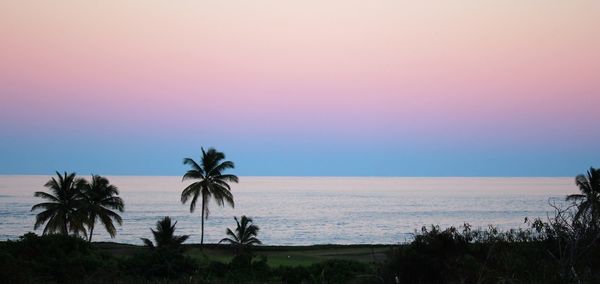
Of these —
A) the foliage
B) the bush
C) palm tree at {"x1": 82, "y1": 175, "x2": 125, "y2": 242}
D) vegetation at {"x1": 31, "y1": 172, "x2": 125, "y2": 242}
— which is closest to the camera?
the foliage

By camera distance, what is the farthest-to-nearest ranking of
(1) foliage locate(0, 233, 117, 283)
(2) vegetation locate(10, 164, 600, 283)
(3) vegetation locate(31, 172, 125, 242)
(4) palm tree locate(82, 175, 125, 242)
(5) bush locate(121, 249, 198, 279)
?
(4) palm tree locate(82, 175, 125, 242)
(3) vegetation locate(31, 172, 125, 242)
(5) bush locate(121, 249, 198, 279)
(1) foliage locate(0, 233, 117, 283)
(2) vegetation locate(10, 164, 600, 283)

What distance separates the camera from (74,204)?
185 feet

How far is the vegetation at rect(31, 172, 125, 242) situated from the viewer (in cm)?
5544

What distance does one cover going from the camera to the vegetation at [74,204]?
5544 cm

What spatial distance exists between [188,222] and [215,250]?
191 ft

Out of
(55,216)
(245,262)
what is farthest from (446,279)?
(55,216)

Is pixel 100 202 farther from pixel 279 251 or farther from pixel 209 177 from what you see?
pixel 279 251

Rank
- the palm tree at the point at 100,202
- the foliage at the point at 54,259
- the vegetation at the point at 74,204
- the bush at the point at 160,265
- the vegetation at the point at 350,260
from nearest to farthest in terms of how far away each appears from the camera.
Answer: the vegetation at the point at 350,260
the foliage at the point at 54,259
the bush at the point at 160,265
the vegetation at the point at 74,204
the palm tree at the point at 100,202

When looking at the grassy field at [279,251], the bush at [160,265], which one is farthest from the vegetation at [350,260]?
the grassy field at [279,251]

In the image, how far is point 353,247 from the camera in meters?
73.1

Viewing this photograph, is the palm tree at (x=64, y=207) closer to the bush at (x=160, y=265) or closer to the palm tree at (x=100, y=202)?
the palm tree at (x=100, y=202)

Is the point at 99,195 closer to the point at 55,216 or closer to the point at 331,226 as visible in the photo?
the point at 55,216

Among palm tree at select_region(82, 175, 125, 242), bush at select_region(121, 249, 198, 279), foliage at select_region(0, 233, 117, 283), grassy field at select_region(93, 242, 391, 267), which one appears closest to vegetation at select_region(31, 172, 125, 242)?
palm tree at select_region(82, 175, 125, 242)

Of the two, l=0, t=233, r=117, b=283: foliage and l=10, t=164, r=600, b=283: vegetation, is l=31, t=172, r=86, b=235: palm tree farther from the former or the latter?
l=0, t=233, r=117, b=283: foliage
